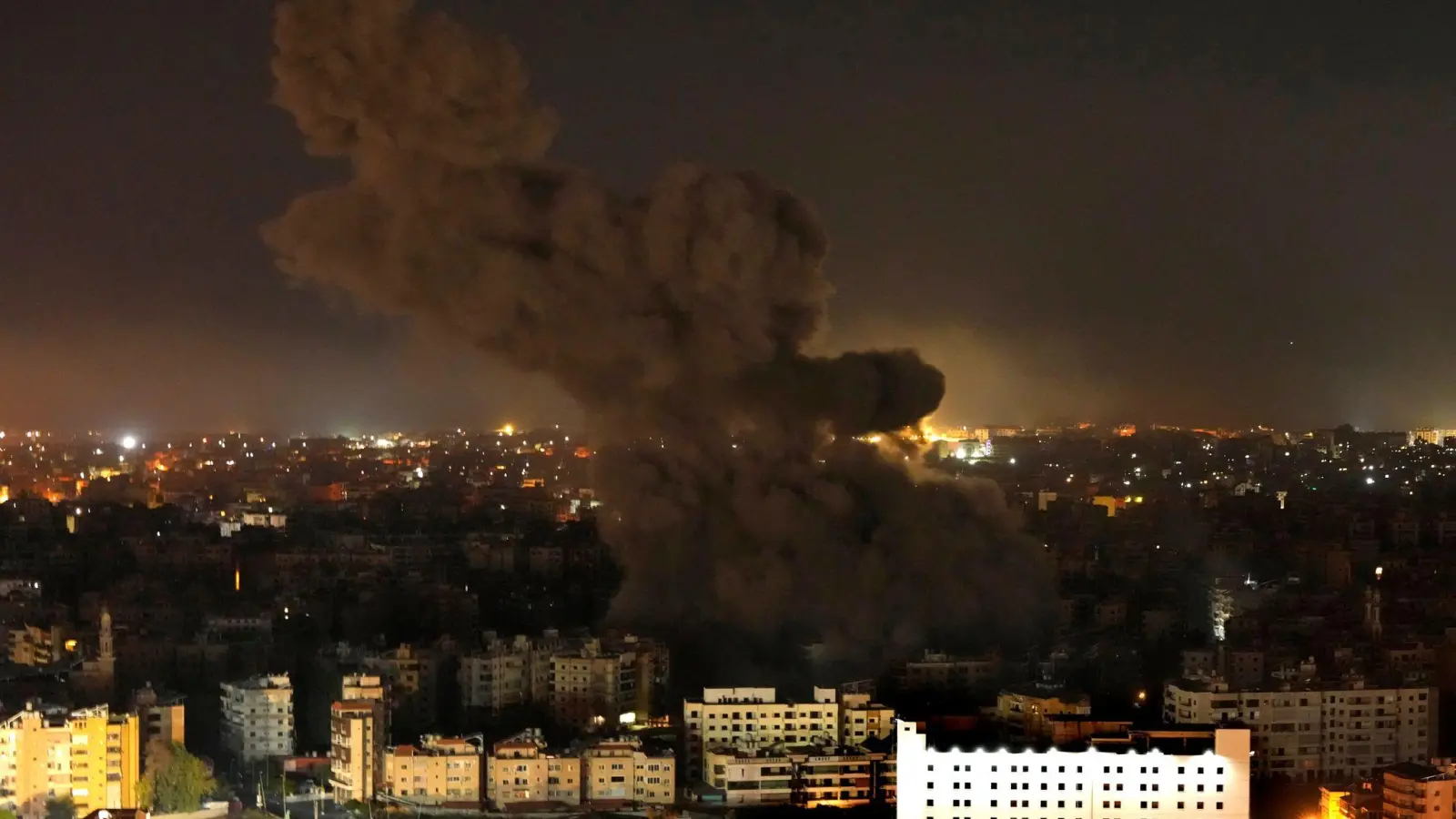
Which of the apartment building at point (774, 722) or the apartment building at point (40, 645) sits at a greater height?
the apartment building at point (40, 645)

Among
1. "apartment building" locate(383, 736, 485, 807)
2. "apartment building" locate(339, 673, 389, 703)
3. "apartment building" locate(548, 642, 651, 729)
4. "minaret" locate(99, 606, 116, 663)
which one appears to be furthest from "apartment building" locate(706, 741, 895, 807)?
"minaret" locate(99, 606, 116, 663)

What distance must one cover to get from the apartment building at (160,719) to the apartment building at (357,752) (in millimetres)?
772

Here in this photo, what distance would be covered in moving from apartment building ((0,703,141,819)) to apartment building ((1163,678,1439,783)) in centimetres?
459

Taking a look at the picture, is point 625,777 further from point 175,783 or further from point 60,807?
point 60,807

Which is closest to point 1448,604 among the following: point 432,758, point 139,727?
point 432,758

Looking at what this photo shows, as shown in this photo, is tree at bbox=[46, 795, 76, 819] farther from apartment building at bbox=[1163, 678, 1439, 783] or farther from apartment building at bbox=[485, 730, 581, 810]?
apartment building at bbox=[1163, 678, 1439, 783]

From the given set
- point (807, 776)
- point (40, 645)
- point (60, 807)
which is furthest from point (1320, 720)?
point (40, 645)

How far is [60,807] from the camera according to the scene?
30.4 feet

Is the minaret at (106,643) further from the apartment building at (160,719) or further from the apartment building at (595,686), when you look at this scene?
the apartment building at (595,686)

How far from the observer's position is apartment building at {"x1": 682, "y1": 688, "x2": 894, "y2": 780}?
32.7ft

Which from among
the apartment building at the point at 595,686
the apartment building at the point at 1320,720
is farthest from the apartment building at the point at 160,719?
the apartment building at the point at 1320,720

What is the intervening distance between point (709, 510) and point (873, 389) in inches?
55.9

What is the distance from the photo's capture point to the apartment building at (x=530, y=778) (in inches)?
376

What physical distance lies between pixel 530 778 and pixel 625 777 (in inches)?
16.5
